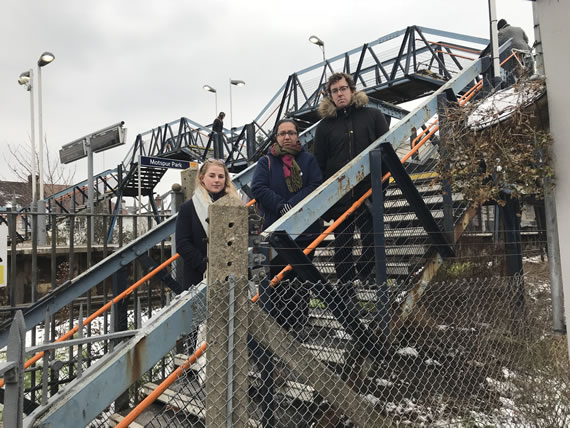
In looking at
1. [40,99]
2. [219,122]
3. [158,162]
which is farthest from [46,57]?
[158,162]

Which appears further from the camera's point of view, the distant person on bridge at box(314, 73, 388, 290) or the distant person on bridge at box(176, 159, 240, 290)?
the distant person on bridge at box(314, 73, 388, 290)

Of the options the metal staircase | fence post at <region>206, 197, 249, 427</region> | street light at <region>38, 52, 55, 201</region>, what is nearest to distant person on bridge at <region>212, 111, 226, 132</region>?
street light at <region>38, 52, 55, 201</region>

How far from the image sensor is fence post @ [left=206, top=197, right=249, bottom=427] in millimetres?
1884

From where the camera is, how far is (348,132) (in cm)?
361

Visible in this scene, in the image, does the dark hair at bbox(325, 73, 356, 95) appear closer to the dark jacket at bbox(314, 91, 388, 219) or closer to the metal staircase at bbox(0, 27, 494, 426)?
the dark jacket at bbox(314, 91, 388, 219)

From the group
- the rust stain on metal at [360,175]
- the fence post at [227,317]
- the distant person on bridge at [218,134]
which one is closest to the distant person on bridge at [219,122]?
the distant person on bridge at [218,134]

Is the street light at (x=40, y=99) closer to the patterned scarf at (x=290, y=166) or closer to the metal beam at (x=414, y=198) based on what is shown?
the patterned scarf at (x=290, y=166)

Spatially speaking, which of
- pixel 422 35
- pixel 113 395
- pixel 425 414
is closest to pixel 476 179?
pixel 425 414

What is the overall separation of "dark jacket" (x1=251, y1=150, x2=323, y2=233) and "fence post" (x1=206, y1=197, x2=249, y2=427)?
1270 mm

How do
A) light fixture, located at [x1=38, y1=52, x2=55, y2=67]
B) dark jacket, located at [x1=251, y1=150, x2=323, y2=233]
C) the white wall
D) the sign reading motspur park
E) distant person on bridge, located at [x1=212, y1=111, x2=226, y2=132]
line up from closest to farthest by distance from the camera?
the white wall < dark jacket, located at [x1=251, y1=150, x2=323, y2=233] < the sign reading motspur park < light fixture, located at [x1=38, y1=52, x2=55, y2=67] < distant person on bridge, located at [x1=212, y1=111, x2=226, y2=132]

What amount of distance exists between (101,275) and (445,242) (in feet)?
10.5

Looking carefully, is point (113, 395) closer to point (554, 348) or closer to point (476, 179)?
point (476, 179)

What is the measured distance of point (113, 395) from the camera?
217 centimetres

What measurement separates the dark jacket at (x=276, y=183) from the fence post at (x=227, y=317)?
1.27 m
